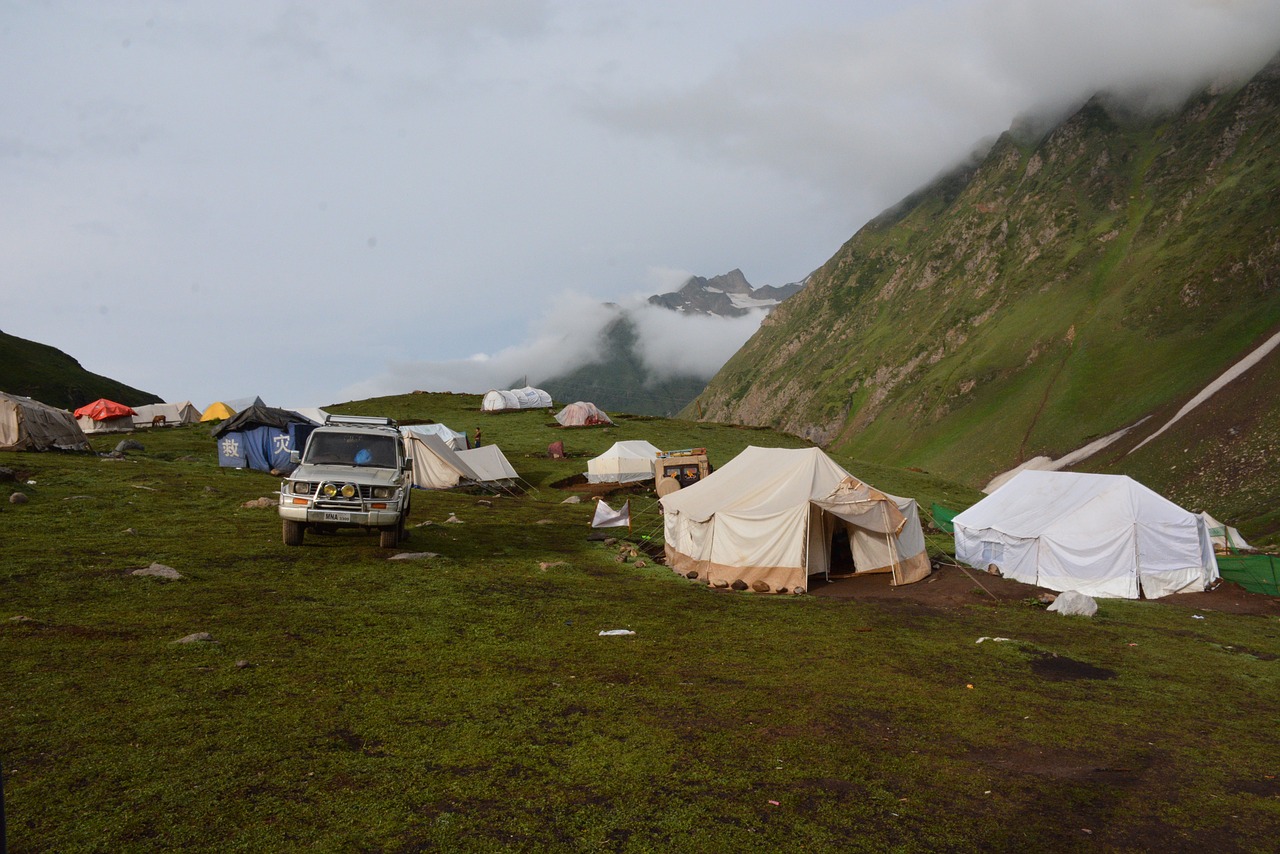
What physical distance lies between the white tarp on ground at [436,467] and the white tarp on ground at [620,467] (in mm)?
8557

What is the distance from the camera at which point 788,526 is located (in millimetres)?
20172

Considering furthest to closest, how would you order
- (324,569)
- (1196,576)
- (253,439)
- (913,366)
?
1. (913,366)
2. (253,439)
3. (1196,576)
4. (324,569)

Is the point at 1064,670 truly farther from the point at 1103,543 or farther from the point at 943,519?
the point at 943,519

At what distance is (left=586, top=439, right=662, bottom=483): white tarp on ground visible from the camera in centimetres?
4438

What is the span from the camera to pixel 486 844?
18.5ft

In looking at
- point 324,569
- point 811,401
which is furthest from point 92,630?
point 811,401

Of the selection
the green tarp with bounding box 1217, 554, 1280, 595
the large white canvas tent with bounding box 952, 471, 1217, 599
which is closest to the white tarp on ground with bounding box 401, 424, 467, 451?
the large white canvas tent with bounding box 952, 471, 1217, 599

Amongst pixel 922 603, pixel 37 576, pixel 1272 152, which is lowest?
pixel 922 603

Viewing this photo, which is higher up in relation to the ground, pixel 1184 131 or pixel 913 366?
pixel 1184 131

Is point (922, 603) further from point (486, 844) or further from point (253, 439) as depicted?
point (253, 439)

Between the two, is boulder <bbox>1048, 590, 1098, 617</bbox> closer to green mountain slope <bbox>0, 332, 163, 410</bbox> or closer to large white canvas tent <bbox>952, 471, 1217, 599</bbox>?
large white canvas tent <bbox>952, 471, 1217, 599</bbox>

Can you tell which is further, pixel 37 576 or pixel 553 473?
pixel 553 473

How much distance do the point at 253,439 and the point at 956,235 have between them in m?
156

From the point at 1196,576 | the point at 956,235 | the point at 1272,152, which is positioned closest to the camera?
the point at 1196,576
